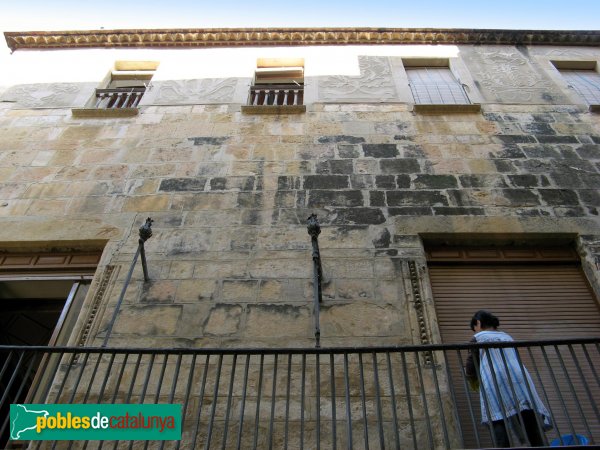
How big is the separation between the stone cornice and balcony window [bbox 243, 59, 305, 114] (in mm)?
538

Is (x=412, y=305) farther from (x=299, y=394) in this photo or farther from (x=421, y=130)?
(x=421, y=130)

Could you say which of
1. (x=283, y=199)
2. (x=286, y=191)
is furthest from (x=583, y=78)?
(x=283, y=199)

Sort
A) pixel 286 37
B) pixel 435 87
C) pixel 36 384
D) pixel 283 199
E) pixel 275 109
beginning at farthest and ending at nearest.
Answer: pixel 286 37
pixel 435 87
pixel 275 109
pixel 283 199
pixel 36 384

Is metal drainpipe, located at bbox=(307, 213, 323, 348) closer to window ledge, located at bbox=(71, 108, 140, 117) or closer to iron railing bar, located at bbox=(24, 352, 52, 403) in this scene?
iron railing bar, located at bbox=(24, 352, 52, 403)

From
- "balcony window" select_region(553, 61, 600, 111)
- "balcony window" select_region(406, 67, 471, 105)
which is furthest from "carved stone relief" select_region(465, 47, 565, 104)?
"balcony window" select_region(553, 61, 600, 111)

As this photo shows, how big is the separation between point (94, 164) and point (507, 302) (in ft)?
16.9

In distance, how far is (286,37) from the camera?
29.1ft

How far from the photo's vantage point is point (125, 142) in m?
6.63

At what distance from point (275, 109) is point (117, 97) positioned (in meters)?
2.74

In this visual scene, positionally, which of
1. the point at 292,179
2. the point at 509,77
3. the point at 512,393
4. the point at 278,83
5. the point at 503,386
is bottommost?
the point at 512,393

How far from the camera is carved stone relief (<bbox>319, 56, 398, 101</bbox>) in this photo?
7441 mm

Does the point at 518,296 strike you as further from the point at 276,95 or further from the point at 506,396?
the point at 276,95

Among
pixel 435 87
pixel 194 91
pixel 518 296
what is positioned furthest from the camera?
pixel 435 87

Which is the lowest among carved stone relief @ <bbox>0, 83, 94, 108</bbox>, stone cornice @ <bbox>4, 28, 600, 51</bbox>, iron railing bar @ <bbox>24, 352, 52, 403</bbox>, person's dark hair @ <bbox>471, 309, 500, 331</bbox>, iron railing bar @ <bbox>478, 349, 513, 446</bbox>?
iron railing bar @ <bbox>478, 349, 513, 446</bbox>
